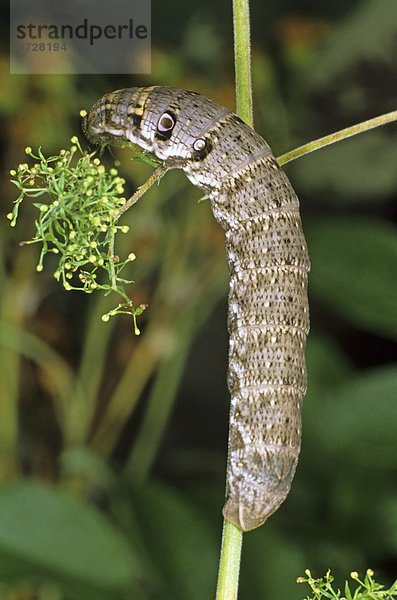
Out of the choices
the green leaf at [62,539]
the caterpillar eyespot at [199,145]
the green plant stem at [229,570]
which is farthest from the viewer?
the green leaf at [62,539]

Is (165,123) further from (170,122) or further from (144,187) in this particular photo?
(144,187)

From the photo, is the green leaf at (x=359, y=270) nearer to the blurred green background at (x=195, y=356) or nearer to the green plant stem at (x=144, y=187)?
the blurred green background at (x=195, y=356)

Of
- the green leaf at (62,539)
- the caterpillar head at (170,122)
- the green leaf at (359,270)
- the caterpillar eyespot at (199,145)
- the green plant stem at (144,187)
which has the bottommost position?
the green leaf at (62,539)

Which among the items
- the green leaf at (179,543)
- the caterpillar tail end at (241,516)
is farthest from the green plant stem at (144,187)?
the green leaf at (179,543)

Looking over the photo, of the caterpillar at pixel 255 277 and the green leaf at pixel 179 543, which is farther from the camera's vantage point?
the green leaf at pixel 179 543

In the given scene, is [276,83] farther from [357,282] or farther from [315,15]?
[357,282]

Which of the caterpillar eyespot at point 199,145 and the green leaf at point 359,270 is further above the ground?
the green leaf at point 359,270

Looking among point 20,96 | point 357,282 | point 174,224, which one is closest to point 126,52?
point 20,96
